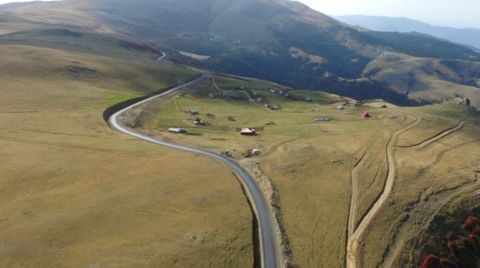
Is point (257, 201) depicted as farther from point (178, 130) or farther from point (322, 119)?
point (322, 119)

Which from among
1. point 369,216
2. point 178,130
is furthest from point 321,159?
point 178,130

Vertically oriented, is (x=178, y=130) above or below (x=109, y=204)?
above

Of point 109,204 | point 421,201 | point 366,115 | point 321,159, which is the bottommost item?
point 109,204

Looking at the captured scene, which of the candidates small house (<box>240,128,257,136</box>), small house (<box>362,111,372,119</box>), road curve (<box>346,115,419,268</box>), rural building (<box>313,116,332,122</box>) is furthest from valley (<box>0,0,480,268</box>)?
small house (<box>362,111,372,119</box>)

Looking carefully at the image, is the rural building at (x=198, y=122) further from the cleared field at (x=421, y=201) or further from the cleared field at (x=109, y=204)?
the cleared field at (x=421, y=201)

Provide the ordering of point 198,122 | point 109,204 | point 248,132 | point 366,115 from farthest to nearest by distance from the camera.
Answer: point 366,115
point 198,122
point 248,132
point 109,204

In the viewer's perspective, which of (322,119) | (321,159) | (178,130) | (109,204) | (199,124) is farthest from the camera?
(322,119)

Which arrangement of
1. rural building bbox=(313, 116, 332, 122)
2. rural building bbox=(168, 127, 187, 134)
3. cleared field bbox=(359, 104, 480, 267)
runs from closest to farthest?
cleared field bbox=(359, 104, 480, 267) → rural building bbox=(168, 127, 187, 134) → rural building bbox=(313, 116, 332, 122)

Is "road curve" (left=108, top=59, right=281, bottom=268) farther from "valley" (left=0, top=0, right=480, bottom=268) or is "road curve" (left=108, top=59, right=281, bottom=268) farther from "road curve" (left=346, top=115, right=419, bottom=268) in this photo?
"road curve" (left=346, top=115, right=419, bottom=268)

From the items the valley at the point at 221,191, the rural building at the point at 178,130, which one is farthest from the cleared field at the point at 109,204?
the rural building at the point at 178,130

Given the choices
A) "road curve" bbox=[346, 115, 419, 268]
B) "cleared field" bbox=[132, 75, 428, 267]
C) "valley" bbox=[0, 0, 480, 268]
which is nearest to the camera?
"valley" bbox=[0, 0, 480, 268]

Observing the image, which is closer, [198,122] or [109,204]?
[109,204]
